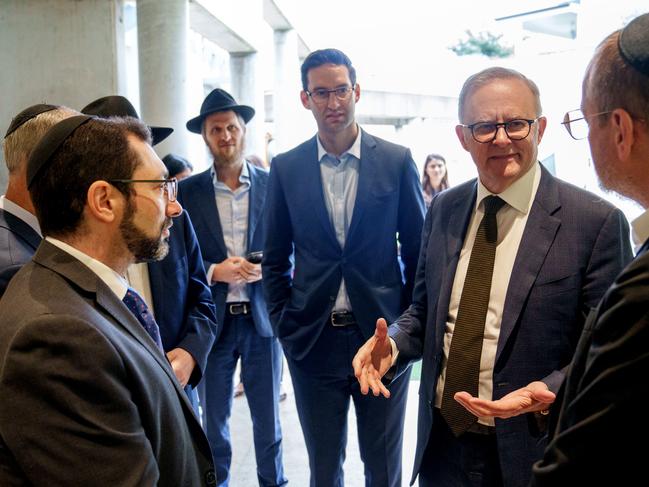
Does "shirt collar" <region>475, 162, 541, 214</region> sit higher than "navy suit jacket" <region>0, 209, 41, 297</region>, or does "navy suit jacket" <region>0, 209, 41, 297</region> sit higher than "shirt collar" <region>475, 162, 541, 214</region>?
"shirt collar" <region>475, 162, 541, 214</region>

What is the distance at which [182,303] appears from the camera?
2418mm

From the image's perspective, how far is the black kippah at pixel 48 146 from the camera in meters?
1.30

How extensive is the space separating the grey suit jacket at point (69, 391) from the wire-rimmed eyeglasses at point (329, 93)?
148 cm

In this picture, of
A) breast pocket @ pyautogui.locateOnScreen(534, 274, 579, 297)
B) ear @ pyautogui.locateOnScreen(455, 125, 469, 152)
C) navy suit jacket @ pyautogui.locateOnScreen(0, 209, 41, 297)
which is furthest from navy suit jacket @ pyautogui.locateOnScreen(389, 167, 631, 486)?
navy suit jacket @ pyautogui.locateOnScreen(0, 209, 41, 297)

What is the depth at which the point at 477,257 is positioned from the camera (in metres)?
1.74

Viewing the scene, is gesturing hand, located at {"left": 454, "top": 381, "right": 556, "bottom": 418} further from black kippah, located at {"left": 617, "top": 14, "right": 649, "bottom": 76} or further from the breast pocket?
black kippah, located at {"left": 617, "top": 14, "right": 649, "bottom": 76}

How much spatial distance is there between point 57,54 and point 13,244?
9.92 ft

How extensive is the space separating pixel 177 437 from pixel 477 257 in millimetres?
1013

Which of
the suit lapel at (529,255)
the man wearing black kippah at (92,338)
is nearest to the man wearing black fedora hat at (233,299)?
the man wearing black kippah at (92,338)

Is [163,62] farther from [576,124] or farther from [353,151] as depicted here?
[576,124]

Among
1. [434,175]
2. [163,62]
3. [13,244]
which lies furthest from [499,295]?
[434,175]

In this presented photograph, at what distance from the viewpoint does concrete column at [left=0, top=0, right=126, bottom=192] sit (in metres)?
4.09

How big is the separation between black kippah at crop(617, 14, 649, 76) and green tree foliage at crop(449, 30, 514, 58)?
7.74m

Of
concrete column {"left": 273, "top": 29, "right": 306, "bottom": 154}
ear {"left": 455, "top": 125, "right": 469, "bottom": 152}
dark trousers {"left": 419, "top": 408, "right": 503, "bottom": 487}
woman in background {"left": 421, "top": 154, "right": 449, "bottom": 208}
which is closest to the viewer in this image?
dark trousers {"left": 419, "top": 408, "right": 503, "bottom": 487}
